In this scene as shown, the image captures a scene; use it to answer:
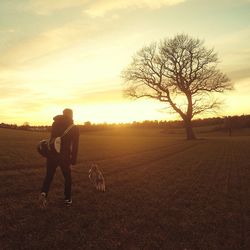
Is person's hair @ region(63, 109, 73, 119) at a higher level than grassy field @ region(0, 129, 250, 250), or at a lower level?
higher

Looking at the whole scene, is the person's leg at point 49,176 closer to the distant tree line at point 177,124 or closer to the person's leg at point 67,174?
the person's leg at point 67,174

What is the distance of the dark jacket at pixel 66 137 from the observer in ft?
30.4

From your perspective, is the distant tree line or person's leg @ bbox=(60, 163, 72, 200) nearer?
person's leg @ bbox=(60, 163, 72, 200)

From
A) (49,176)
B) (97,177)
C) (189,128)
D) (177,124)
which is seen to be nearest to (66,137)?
(49,176)

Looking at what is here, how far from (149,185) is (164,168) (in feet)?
16.9

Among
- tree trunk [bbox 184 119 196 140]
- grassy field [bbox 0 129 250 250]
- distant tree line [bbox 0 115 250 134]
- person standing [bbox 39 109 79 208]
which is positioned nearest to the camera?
grassy field [bbox 0 129 250 250]

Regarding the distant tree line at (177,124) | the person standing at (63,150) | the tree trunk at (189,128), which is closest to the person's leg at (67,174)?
the person standing at (63,150)

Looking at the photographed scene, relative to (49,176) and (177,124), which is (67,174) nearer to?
(49,176)

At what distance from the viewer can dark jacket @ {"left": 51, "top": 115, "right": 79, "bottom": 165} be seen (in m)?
9.26

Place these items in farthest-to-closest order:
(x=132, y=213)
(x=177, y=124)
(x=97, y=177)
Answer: (x=177, y=124)
(x=97, y=177)
(x=132, y=213)

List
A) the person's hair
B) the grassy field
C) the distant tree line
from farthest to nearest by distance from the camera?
the distant tree line, the person's hair, the grassy field

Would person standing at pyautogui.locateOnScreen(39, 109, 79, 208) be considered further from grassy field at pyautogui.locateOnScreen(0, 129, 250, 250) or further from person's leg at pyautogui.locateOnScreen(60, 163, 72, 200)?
grassy field at pyautogui.locateOnScreen(0, 129, 250, 250)

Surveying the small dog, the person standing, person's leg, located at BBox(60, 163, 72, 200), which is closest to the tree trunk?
the small dog

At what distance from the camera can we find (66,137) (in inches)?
366
